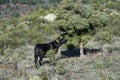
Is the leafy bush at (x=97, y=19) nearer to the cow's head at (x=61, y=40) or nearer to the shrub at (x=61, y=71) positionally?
the cow's head at (x=61, y=40)

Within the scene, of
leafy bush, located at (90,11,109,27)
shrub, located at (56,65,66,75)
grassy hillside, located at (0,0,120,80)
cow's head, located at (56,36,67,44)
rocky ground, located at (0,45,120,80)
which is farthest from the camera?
leafy bush, located at (90,11,109,27)

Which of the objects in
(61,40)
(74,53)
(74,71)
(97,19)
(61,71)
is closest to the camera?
(61,71)

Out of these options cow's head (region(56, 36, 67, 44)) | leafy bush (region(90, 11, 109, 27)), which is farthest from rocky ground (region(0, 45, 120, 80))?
leafy bush (region(90, 11, 109, 27))

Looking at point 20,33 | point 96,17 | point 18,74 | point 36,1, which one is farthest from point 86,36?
point 36,1

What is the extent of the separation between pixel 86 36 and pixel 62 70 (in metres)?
5.42

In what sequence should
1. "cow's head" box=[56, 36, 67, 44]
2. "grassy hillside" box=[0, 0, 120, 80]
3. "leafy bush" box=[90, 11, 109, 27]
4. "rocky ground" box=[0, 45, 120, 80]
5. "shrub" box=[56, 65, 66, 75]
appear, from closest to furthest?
1. "rocky ground" box=[0, 45, 120, 80]
2. "grassy hillside" box=[0, 0, 120, 80]
3. "shrub" box=[56, 65, 66, 75]
4. "cow's head" box=[56, 36, 67, 44]
5. "leafy bush" box=[90, 11, 109, 27]

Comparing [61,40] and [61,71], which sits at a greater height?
[61,71]

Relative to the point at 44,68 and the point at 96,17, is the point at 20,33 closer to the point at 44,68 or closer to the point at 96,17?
the point at 96,17

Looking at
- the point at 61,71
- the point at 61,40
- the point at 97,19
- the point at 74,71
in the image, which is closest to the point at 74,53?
the point at 61,40

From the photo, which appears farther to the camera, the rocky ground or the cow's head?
the cow's head

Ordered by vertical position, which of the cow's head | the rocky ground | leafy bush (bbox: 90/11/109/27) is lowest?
the cow's head

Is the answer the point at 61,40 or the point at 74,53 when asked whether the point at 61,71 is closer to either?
the point at 61,40

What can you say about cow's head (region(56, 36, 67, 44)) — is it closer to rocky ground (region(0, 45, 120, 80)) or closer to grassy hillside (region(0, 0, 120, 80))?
grassy hillside (region(0, 0, 120, 80))

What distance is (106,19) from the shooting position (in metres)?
20.8
